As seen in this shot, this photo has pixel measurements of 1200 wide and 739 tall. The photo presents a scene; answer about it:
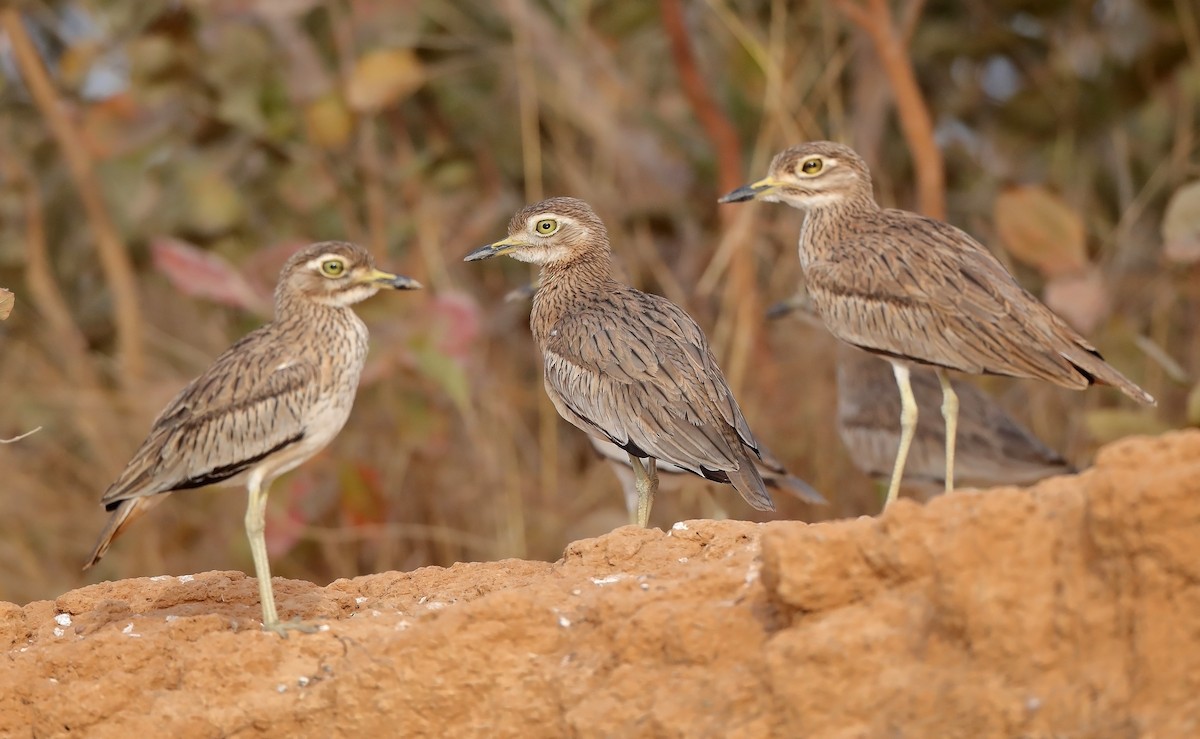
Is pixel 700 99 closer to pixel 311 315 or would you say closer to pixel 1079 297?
pixel 1079 297

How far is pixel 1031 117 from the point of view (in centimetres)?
927

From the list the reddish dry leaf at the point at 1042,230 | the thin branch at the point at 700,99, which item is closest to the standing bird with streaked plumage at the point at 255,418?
the reddish dry leaf at the point at 1042,230

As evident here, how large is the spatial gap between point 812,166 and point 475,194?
3353 millimetres

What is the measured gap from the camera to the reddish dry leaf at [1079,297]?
7.15 meters

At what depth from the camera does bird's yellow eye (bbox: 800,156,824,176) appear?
648cm

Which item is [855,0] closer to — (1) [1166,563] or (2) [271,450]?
(2) [271,450]

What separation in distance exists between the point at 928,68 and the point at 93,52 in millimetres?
4494

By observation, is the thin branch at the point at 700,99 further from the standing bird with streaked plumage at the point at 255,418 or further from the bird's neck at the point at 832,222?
the standing bird with streaked plumage at the point at 255,418

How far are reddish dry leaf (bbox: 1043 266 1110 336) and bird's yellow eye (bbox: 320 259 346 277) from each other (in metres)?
3.14

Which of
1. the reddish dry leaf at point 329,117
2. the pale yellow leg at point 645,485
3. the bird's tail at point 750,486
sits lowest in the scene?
the pale yellow leg at point 645,485

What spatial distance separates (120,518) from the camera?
502 cm

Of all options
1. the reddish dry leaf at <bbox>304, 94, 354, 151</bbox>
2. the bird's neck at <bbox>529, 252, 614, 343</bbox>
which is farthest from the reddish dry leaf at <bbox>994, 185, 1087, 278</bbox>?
the reddish dry leaf at <bbox>304, 94, 354, 151</bbox>

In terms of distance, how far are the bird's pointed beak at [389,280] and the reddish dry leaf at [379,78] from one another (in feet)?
8.69

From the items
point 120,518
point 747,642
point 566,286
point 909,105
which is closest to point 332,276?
point 120,518
